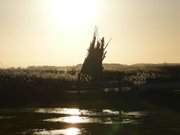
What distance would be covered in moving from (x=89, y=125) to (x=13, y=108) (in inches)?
585

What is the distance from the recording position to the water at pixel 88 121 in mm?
34094

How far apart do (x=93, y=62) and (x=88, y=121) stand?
48.6m

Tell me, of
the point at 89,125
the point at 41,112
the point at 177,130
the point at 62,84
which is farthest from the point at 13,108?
the point at 62,84

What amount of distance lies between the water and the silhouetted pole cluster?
38304 millimetres

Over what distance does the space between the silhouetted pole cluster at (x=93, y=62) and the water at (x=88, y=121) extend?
38304 millimetres

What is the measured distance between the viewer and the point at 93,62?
87.7 meters

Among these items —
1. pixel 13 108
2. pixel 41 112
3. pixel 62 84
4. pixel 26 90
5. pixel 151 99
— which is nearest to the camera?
pixel 41 112

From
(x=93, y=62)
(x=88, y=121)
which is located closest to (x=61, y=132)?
(x=88, y=121)

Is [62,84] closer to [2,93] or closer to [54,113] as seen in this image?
[2,93]

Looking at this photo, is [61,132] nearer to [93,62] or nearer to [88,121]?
[88,121]

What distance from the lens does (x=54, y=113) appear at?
150 feet

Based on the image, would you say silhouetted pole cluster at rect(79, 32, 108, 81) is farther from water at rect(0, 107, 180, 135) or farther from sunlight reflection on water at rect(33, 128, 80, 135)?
sunlight reflection on water at rect(33, 128, 80, 135)

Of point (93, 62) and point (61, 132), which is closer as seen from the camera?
point (61, 132)

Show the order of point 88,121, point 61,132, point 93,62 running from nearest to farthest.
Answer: point 61,132 < point 88,121 < point 93,62
